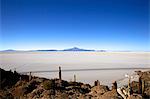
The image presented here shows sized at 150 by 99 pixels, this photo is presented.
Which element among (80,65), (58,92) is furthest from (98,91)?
(80,65)

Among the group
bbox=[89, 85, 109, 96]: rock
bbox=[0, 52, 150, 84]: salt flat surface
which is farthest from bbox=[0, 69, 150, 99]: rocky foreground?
bbox=[0, 52, 150, 84]: salt flat surface

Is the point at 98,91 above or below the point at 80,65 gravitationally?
below

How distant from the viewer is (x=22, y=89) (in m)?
16.3

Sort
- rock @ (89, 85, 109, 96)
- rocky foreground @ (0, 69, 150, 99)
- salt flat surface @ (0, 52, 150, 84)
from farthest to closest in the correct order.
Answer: salt flat surface @ (0, 52, 150, 84) < rock @ (89, 85, 109, 96) < rocky foreground @ (0, 69, 150, 99)

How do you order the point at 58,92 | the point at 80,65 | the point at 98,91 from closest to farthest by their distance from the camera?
the point at 98,91 → the point at 58,92 → the point at 80,65

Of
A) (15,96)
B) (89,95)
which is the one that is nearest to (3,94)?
(15,96)

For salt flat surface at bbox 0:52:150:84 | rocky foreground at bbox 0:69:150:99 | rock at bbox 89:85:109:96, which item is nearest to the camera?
rocky foreground at bbox 0:69:150:99

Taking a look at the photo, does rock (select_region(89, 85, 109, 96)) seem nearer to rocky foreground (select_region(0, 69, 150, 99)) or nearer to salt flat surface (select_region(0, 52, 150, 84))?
rocky foreground (select_region(0, 69, 150, 99))

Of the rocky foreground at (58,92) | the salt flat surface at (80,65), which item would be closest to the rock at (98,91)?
the rocky foreground at (58,92)

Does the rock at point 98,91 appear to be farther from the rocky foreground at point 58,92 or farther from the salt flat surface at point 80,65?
the salt flat surface at point 80,65

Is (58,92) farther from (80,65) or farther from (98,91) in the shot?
(80,65)

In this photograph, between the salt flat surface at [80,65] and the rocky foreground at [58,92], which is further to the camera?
the salt flat surface at [80,65]

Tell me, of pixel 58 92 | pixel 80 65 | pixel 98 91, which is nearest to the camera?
pixel 98 91

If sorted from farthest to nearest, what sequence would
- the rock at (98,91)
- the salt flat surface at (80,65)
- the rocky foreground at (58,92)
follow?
the salt flat surface at (80,65) < the rock at (98,91) < the rocky foreground at (58,92)
